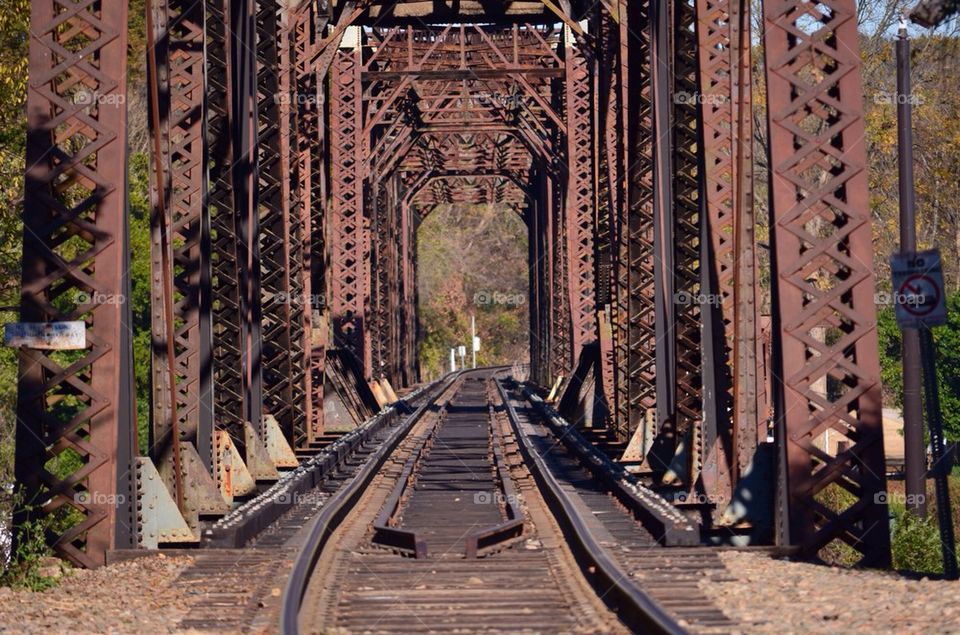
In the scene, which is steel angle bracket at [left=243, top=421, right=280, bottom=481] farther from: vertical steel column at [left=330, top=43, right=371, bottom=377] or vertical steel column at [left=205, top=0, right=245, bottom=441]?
vertical steel column at [left=330, top=43, right=371, bottom=377]

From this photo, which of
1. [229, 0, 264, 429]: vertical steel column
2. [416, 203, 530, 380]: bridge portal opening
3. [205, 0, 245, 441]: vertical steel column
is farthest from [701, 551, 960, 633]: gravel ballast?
[416, 203, 530, 380]: bridge portal opening

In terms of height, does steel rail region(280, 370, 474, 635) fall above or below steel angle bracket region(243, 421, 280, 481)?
below

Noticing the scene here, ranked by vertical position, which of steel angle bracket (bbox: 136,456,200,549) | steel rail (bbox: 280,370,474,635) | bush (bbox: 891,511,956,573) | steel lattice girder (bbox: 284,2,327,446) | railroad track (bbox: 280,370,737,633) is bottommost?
bush (bbox: 891,511,956,573)

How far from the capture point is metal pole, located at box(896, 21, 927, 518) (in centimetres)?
1627

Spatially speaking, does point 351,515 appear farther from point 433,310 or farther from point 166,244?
point 433,310

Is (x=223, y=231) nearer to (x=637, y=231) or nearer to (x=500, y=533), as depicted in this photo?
(x=500, y=533)

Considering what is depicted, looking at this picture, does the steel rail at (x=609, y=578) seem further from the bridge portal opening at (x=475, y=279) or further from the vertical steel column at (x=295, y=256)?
the bridge portal opening at (x=475, y=279)

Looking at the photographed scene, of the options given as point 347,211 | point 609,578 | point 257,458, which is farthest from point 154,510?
point 347,211

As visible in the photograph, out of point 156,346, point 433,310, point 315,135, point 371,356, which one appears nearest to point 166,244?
point 156,346

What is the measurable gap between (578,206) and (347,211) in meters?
5.61

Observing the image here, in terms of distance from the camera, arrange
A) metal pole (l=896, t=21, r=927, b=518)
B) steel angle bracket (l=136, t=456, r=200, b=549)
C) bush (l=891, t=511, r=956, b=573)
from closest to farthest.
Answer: steel angle bracket (l=136, t=456, r=200, b=549)
bush (l=891, t=511, r=956, b=573)
metal pole (l=896, t=21, r=927, b=518)

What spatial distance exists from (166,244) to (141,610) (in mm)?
3921

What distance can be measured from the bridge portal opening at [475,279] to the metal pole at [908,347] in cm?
7747

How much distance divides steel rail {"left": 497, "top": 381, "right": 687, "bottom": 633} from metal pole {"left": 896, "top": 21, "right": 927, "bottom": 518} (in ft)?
13.8
